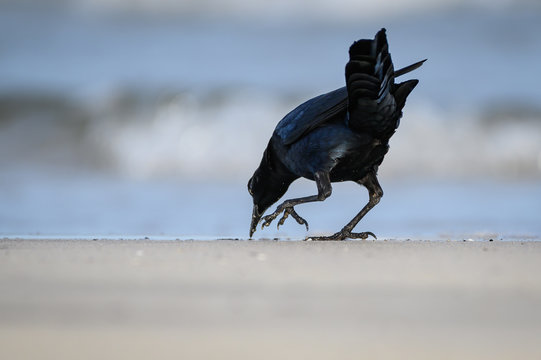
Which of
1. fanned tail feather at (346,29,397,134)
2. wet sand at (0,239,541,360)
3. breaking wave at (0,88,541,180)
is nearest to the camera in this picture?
wet sand at (0,239,541,360)

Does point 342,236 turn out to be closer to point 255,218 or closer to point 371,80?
point 255,218

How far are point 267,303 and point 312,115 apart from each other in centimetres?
339

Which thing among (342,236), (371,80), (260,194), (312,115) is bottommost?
(342,236)

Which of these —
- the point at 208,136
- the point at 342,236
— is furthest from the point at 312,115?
the point at 208,136

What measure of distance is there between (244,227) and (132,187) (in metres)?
4.31

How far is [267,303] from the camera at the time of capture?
420 cm

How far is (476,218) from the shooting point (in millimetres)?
9812

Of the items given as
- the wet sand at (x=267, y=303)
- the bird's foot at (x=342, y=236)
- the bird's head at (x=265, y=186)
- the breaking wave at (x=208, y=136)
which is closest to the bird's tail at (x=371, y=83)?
the bird's foot at (x=342, y=236)

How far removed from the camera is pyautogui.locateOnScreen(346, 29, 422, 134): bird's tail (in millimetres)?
6832

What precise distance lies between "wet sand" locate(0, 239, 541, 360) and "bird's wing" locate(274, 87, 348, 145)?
1.49m

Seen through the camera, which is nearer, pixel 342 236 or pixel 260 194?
pixel 342 236

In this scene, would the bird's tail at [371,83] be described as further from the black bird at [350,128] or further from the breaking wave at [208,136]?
the breaking wave at [208,136]

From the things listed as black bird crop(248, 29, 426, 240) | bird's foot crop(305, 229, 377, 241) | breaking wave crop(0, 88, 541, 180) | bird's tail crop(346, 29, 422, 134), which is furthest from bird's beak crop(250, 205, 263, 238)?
breaking wave crop(0, 88, 541, 180)

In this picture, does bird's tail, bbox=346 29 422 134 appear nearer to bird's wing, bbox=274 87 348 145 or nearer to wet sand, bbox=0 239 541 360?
bird's wing, bbox=274 87 348 145
